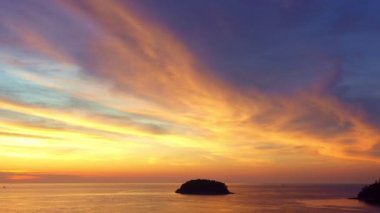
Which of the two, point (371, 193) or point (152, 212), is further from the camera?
point (371, 193)

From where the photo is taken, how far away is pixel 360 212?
408 ft

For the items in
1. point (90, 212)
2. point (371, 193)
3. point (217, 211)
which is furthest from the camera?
point (371, 193)

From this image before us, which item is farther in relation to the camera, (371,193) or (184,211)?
(371,193)

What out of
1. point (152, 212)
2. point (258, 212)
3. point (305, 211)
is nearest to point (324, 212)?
point (305, 211)

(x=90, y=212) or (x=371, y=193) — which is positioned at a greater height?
(x=371, y=193)

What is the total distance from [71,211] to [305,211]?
6562cm

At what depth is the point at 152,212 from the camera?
122 m

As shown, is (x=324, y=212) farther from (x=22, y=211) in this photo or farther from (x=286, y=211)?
(x=22, y=211)

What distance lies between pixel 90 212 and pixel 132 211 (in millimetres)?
11714

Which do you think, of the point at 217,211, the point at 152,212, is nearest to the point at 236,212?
the point at 217,211

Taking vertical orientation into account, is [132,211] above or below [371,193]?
below

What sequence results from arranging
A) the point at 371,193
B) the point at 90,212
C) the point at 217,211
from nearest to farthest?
the point at 90,212 → the point at 217,211 → the point at 371,193

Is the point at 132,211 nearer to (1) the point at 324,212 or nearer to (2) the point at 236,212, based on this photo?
(2) the point at 236,212

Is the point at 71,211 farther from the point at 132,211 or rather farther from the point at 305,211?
the point at 305,211
